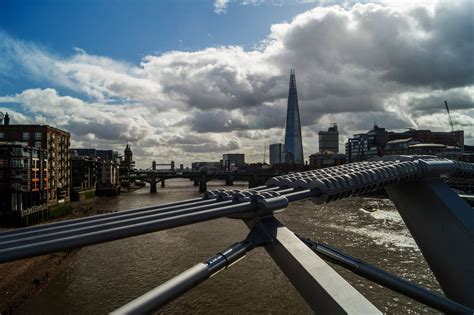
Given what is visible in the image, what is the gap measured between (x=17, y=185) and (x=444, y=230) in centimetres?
4281

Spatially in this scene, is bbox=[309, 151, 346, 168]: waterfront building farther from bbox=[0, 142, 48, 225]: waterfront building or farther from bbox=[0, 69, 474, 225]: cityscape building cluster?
bbox=[0, 142, 48, 225]: waterfront building

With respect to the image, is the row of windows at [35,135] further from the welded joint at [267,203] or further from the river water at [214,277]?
the welded joint at [267,203]

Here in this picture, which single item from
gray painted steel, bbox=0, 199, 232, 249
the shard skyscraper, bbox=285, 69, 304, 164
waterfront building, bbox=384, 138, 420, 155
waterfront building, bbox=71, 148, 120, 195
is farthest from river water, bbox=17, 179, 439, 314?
the shard skyscraper, bbox=285, 69, 304, 164

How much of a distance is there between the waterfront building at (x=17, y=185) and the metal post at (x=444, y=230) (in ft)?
132

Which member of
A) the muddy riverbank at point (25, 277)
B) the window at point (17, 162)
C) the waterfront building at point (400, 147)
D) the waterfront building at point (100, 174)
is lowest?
the muddy riverbank at point (25, 277)

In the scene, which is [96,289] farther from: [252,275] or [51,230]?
[51,230]

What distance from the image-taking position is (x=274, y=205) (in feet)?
29.9

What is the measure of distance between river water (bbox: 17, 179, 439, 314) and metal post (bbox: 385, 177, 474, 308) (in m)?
3.84

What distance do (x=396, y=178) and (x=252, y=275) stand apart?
11.2 metres

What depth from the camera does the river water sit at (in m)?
17.0

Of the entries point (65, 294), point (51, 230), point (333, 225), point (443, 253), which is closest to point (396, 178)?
point (443, 253)

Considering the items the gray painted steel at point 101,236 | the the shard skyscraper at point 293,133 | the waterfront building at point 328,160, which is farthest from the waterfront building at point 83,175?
the the shard skyscraper at point 293,133

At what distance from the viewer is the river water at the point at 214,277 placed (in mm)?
17031

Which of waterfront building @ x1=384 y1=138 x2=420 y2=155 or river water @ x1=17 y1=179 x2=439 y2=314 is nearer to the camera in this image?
river water @ x1=17 y1=179 x2=439 y2=314
